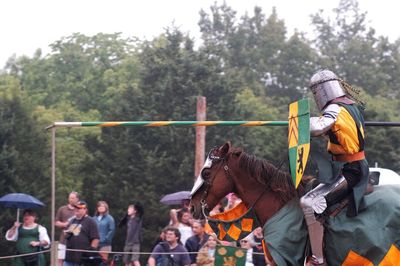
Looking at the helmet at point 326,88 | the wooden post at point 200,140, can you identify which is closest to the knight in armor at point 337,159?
the helmet at point 326,88

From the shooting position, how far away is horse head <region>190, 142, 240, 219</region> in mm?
8141

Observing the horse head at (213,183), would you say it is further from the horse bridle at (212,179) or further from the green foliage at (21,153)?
the green foliage at (21,153)

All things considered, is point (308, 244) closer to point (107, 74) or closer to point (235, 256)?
point (235, 256)

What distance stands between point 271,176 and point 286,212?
363 millimetres

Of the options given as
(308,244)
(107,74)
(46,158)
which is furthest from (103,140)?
(308,244)

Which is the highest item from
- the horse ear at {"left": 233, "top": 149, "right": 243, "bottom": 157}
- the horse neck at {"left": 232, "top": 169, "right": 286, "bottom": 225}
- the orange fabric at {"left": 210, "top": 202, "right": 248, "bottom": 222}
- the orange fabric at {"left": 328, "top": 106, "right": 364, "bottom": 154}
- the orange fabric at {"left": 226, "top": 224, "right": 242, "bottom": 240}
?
the orange fabric at {"left": 328, "top": 106, "right": 364, "bottom": 154}

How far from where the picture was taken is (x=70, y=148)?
33.2 m

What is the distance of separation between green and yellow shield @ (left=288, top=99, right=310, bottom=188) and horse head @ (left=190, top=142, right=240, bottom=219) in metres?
0.73

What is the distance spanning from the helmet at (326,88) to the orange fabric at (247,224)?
128cm

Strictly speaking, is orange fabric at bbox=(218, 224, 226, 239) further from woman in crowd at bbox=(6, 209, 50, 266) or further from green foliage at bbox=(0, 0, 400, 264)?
green foliage at bbox=(0, 0, 400, 264)

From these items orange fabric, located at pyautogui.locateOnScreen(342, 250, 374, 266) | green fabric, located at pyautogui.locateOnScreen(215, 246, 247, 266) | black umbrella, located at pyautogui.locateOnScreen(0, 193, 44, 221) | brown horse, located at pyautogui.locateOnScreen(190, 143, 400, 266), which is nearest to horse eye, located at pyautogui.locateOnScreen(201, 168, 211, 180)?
brown horse, located at pyautogui.locateOnScreen(190, 143, 400, 266)

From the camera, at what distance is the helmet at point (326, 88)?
7.59 metres

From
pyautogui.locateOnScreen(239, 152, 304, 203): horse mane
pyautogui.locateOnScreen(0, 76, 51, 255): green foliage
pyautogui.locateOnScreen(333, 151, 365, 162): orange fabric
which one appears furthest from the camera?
pyautogui.locateOnScreen(0, 76, 51, 255): green foliage

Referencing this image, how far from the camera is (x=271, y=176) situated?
7.98m
